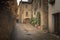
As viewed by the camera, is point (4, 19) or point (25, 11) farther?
point (25, 11)

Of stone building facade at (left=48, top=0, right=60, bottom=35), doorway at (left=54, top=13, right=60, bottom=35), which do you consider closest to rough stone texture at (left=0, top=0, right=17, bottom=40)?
stone building facade at (left=48, top=0, right=60, bottom=35)

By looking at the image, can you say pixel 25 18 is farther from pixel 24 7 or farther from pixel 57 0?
pixel 57 0

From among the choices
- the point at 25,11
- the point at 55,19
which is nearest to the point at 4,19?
the point at 55,19

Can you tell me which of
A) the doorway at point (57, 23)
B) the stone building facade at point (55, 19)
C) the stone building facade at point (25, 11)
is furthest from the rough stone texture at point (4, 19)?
the stone building facade at point (25, 11)

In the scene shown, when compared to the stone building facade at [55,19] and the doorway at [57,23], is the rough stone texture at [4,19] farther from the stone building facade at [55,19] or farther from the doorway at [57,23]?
the doorway at [57,23]

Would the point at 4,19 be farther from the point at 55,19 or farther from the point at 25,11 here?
the point at 25,11

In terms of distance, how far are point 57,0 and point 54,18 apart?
2.15m

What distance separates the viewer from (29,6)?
4694 centimetres

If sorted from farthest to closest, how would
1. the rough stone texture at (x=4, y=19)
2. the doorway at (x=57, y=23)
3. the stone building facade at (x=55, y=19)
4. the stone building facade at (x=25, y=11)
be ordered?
the stone building facade at (x=25, y=11) < the doorway at (x=57, y=23) < the stone building facade at (x=55, y=19) < the rough stone texture at (x=4, y=19)

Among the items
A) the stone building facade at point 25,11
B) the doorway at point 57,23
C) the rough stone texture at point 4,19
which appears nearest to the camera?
the rough stone texture at point 4,19

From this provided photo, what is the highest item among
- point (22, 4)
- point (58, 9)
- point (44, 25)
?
point (22, 4)

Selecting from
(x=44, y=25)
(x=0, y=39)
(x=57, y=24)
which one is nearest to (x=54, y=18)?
(x=57, y=24)

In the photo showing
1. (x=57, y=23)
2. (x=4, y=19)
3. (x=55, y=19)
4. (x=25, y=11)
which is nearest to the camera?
(x=4, y=19)

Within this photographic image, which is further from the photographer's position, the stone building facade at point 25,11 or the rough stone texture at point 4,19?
the stone building facade at point 25,11
